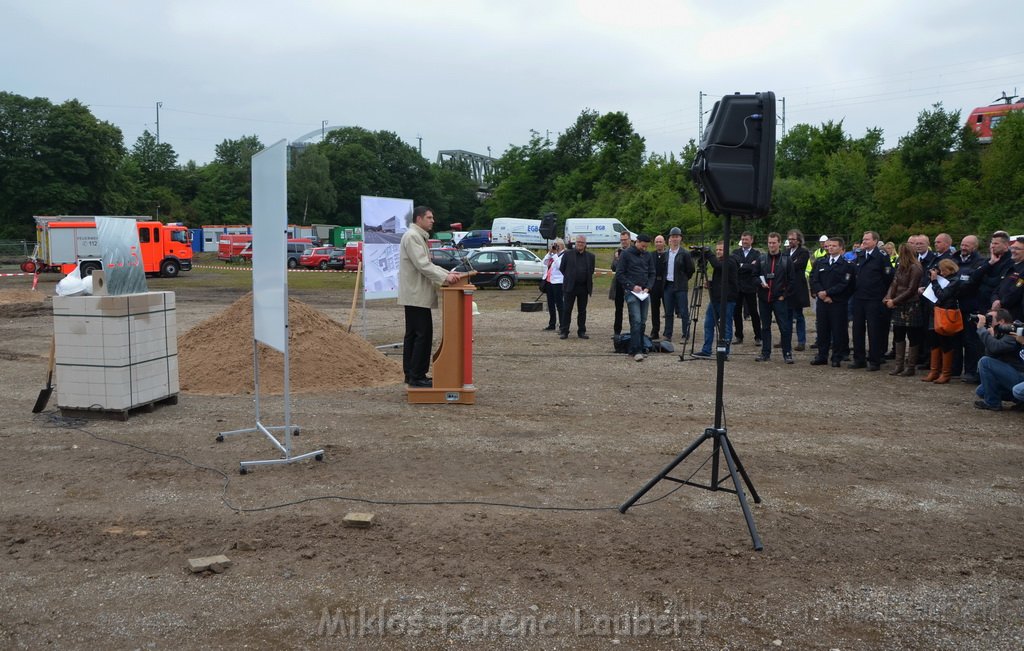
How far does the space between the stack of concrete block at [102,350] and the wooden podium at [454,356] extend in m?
2.84

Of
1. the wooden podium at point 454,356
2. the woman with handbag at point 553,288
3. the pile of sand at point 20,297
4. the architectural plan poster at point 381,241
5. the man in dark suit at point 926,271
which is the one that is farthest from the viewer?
the pile of sand at point 20,297

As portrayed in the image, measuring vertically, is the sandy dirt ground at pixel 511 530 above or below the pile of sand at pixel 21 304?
below

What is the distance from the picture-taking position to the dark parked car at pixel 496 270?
3011cm

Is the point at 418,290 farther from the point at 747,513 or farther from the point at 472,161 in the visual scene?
the point at 472,161

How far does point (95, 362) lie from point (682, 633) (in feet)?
21.7

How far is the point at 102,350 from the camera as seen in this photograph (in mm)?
8086

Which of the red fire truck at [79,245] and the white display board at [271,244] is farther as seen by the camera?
the red fire truck at [79,245]

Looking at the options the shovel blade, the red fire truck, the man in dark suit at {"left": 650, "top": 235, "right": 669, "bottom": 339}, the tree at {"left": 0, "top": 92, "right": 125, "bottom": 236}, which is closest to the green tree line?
the tree at {"left": 0, "top": 92, "right": 125, "bottom": 236}

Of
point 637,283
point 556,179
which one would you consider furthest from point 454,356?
point 556,179

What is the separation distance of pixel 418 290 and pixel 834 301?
22.2ft

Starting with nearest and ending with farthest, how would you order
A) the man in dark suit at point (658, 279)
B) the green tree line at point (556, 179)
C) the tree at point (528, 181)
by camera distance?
the man in dark suit at point (658, 279) < the green tree line at point (556, 179) < the tree at point (528, 181)

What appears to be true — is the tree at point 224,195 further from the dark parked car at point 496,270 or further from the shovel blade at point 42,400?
the shovel blade at point 42,400

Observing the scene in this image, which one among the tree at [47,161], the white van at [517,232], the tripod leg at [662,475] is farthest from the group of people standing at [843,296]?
the tree at [47,161]

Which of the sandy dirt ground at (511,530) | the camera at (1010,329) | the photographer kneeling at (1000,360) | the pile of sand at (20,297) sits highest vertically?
the camera at (1010,329)
